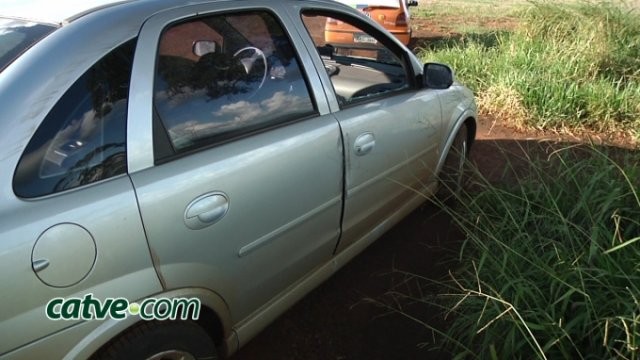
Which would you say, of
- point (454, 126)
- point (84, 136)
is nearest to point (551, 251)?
point (454, 126)

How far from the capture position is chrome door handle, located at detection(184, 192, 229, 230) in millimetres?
1663

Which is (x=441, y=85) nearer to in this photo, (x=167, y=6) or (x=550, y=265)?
(x=550, y=265)

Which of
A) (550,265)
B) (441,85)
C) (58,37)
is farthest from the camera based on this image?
(441,85)

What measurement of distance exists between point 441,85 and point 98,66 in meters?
2.07

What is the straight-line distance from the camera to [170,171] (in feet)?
5.41

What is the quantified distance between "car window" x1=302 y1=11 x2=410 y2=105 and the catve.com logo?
1222 millimetres

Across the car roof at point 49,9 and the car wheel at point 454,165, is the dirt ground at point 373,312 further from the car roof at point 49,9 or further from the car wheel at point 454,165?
the car roof at point 49,9

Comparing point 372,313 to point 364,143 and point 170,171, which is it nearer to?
point 364,143

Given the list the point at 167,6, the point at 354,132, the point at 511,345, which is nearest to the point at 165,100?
the point at 167,6

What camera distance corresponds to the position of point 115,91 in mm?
1597

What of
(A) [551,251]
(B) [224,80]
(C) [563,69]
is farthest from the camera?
(C) [563,69]

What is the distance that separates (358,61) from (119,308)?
2.34m

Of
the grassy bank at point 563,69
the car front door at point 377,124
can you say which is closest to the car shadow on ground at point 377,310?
the car front door at point 377,124

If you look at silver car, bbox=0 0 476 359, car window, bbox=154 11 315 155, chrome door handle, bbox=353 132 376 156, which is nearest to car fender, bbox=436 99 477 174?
silver car, bbox=0 0 476 359
